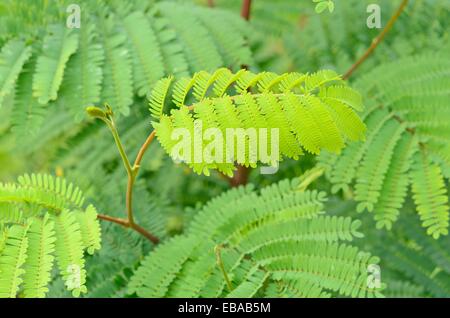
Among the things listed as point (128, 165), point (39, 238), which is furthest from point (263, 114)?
point (39, 238)

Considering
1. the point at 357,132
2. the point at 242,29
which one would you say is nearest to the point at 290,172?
the point at 242,29

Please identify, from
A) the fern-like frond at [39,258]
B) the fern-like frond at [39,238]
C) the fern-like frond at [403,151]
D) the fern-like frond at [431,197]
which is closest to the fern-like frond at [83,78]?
the fern-like frond at [39,238]

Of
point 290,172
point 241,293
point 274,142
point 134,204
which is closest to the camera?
point 274,142

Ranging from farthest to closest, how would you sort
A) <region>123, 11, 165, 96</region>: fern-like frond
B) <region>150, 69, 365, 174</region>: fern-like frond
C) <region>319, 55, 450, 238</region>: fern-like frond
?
<region>123, 11, 165, 96</region>: fern-like frond → <region>319, 55, 450, 238</region>: fern-like frond → <region>150, 69, 365, 174</region>: fern-like frond

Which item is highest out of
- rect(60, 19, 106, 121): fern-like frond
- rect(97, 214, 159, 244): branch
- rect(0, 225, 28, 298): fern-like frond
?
rect(60, 19, 106, 121): fern-like frond

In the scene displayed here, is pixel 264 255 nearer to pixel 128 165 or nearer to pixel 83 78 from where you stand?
pixel 128 165

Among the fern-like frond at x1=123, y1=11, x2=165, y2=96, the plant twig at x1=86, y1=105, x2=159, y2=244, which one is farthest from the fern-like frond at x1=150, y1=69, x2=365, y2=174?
the fern-like frond at x1=123, y1=11, x2=165, y2=96

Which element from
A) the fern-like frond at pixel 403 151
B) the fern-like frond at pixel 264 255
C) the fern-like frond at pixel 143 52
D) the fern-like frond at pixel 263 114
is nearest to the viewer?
→ the fern-like frond at pixel 263 114

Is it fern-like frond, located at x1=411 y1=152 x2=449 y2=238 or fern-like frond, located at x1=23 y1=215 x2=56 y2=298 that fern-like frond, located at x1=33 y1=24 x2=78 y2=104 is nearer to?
fern-like frond, located at x1=23 y1=215 x2=56 y2=298

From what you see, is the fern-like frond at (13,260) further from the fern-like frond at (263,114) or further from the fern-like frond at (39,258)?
the fern-like frond at (263,114)

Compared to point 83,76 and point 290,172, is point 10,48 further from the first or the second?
point 290,172

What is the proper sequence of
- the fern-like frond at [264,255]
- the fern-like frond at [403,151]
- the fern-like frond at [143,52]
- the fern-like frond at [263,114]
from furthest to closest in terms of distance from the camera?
1. the fern-like frond at [143,52]
2. the fern-like frond at [403,151]
3. the fern-like frond at [264,255]
4. the fern-like frond at [263,114]
